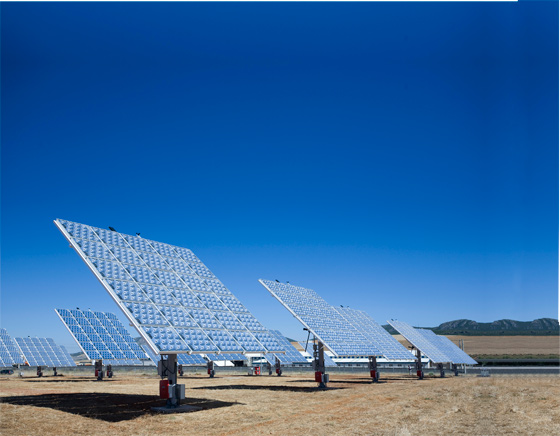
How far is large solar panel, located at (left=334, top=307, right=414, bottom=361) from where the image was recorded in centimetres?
5214

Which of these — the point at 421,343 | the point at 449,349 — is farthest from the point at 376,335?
the point at 449,349

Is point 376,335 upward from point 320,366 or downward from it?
upward

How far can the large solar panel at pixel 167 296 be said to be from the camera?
2436 cm

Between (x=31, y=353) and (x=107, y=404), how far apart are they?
43835mm

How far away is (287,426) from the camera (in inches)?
814

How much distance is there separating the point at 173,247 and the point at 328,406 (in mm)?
14673

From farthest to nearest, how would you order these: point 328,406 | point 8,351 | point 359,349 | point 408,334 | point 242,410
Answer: point 8,351 < point 408,334 < point 359,349 < point 328,406 < point 242,410

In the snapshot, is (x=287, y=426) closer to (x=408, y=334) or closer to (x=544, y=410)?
(x=544, y=410)

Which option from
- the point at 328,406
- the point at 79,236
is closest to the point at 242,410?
the point at 328,406

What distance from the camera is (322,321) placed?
44.2 m

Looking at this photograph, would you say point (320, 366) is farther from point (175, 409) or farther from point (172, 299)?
point (175, 409)

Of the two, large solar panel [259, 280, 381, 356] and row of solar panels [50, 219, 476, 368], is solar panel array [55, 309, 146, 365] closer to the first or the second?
large solar panel [259, 280, 381, 356]

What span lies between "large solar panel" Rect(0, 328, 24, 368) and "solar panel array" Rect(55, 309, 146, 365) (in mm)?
12321

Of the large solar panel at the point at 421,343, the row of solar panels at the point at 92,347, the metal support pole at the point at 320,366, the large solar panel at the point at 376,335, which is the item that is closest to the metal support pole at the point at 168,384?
the metal support pole at the point at 320,366
